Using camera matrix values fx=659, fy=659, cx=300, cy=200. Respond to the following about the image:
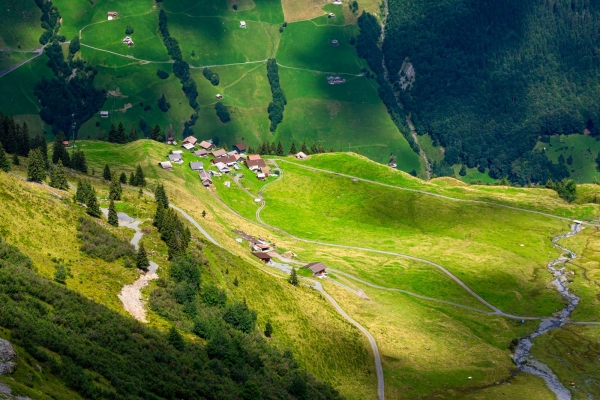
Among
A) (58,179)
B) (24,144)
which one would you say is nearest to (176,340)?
(58,179)

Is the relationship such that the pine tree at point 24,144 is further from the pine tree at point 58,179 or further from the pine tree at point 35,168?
the pine tree at point 35,168

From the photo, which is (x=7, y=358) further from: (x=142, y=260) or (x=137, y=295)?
(x=142, y=260)

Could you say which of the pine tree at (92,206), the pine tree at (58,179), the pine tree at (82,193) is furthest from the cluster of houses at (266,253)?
the pine tree at (92,206)

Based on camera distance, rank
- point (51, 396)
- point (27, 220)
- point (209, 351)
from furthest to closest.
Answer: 1. point (27, 220)
2. point (209, 351)
3. point (51, 396)

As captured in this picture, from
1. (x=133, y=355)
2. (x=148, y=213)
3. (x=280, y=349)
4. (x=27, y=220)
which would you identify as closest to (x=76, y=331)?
(x=133, y=355)

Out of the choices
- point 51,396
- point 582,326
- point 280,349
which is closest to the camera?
point 51,396

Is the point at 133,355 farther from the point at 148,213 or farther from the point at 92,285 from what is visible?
the point at 148,213

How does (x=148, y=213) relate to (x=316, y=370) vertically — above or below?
above

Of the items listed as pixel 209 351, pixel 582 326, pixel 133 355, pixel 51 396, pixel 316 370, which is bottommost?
pixel 582 326
